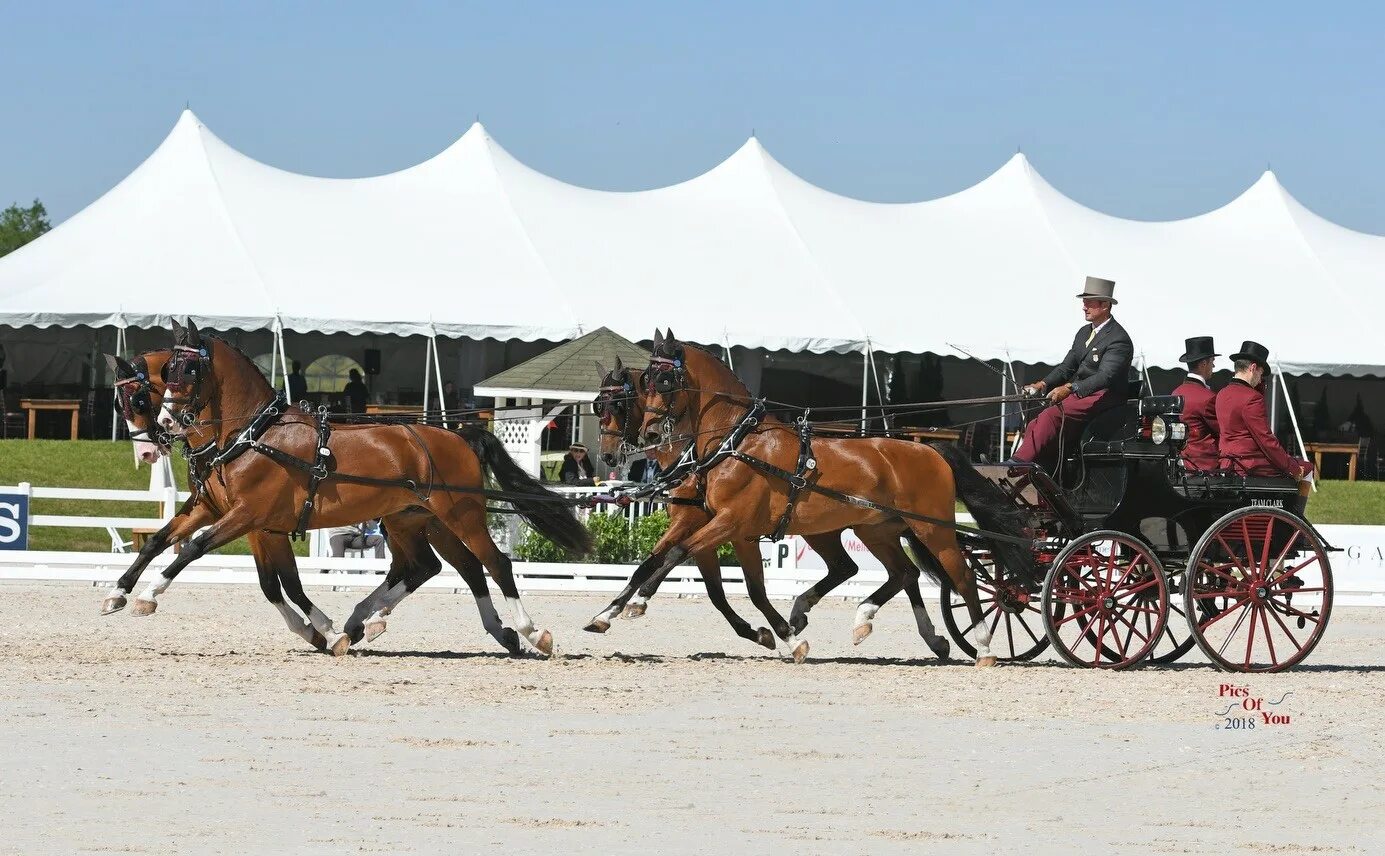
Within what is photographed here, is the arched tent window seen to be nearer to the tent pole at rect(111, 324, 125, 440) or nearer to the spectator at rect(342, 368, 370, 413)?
the spectator at rect(342, 368, 370, 413)

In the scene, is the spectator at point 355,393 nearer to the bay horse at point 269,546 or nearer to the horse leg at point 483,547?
the bay horse at point 269,546

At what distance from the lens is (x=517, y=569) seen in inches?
671

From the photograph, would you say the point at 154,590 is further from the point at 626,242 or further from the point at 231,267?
the point at 626,242

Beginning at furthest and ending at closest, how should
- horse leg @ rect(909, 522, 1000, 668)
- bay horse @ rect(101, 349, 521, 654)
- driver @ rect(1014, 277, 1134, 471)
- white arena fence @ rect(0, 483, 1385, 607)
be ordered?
1. white arena fence @ rect(0, 483, 1385, 607)
2. horse leg @ rect(909, 522, 1000, 668)
3. driver @ rect(1014, 277, 1134, 471)
4. bay horse @ rect(101, 349, 521, 654)

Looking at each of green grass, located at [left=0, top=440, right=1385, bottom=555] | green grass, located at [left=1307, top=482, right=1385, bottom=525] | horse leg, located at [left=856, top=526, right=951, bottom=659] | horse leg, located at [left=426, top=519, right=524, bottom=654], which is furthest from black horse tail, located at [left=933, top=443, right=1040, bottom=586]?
green grass, located at [left=1307, top=482, right=1385, bottom=525]

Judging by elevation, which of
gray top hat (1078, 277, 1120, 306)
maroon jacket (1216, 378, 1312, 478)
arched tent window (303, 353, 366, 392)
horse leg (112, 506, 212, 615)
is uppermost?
arched tent window (303, 353, 366, 392)

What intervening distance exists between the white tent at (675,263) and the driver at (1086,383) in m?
15.3

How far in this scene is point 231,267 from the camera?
2611 centimetres

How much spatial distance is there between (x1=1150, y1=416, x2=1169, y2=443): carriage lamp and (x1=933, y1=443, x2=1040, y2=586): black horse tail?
0.90 meters

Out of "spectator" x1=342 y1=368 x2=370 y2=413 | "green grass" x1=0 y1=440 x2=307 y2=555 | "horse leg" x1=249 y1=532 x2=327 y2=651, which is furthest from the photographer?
"spectator" x1=342 y1=368 x2=370 y2=413

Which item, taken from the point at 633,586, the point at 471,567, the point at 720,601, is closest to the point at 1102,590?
the point at 720,601

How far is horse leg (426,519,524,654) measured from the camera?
11.1 metres

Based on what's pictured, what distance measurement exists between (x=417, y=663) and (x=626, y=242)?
18.9 metres

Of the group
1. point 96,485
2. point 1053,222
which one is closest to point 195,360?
point 96,485
